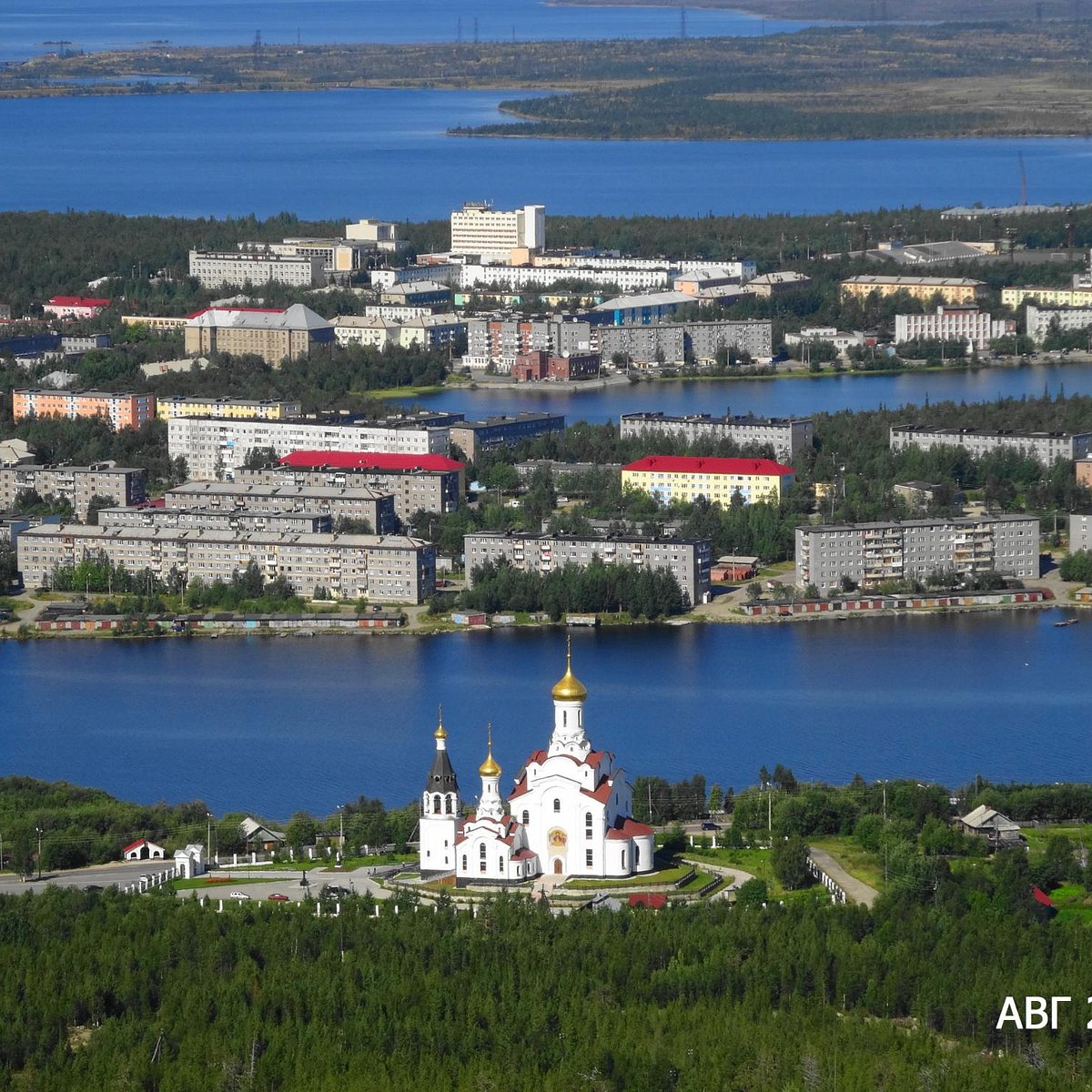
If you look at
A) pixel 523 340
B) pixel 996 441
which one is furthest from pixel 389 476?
pixel 523 340

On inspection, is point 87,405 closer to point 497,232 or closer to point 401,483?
point 401,483

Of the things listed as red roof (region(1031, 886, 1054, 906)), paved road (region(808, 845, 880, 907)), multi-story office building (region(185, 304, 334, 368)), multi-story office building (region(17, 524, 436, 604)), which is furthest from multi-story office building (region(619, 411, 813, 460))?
red roof (region(1031, 886, 1054, 906))

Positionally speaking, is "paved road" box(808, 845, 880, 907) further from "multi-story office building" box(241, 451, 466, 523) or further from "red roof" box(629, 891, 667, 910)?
"multi-story office building" box(241, 451, 466, 523)

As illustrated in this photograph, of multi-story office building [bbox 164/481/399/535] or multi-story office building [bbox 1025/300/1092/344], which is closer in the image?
multi-story office building [bbox 164/481/399/535]

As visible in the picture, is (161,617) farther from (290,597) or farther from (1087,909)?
(1087,909)

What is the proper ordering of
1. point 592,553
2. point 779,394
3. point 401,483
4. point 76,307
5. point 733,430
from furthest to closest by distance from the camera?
1. point 76,307
2. point 779,394
3. point 733,430
4. point 401,483
5. point 592,553
